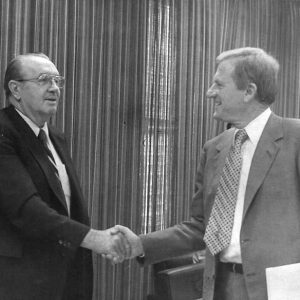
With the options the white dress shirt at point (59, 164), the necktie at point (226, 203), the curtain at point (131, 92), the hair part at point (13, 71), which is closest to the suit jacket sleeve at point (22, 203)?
the white dress shirt at point (59, 164)

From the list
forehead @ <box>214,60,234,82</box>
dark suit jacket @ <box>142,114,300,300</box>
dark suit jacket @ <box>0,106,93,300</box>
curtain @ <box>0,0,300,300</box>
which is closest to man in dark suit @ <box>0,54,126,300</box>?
dark suit jacket @ <box>0,106,93,300</box>

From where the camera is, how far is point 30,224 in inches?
92.2

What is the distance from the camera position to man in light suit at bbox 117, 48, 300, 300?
1985 mm

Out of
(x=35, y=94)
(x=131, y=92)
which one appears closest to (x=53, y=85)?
(x=35, y=94)

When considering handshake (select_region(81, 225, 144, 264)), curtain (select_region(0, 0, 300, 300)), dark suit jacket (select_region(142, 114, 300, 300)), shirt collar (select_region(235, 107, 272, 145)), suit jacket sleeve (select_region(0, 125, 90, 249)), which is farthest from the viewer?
curtain (select_region(0, 0, 300, 300))

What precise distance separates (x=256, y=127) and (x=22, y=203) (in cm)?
97

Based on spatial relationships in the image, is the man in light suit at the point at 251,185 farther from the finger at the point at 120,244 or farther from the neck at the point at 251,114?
the finger at the point at 120,244

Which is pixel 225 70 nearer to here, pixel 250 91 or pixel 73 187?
pixel 250 91

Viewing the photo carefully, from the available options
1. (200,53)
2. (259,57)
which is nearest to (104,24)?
(200,53)

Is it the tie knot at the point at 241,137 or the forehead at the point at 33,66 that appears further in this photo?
the forehead at the point at 33,66

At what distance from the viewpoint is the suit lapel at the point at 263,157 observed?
2.02 m

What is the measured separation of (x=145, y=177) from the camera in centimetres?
339

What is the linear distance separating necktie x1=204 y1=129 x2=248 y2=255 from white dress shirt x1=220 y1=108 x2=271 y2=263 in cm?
1

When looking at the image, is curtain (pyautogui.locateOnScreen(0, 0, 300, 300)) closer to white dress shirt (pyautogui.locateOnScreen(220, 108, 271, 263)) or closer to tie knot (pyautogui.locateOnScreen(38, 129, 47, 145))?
tie knot (pyautogui.locateOnScreen(38, 129, 47, 145))
